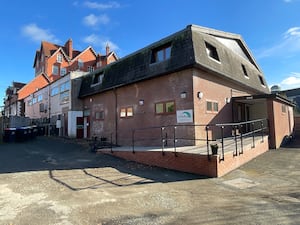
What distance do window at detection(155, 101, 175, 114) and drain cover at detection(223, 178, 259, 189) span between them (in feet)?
18.2

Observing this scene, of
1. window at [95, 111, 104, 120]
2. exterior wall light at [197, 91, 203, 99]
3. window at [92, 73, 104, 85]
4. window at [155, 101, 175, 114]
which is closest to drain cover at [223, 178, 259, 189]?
exterior wall light at [197, 91, 203, 99]

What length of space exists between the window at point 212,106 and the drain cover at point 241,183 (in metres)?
5.37

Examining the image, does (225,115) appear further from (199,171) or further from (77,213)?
(77,213)

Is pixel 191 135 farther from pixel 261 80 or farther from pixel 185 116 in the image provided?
pixel 261 80

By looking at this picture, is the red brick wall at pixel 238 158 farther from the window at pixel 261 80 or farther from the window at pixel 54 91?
the window at pixel 54 91

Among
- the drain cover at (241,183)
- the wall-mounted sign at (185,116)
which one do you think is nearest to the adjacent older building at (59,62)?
the wall-mounted sign at (185,116)

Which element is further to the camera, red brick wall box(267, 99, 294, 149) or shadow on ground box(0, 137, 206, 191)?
red brick wall box(267, 99, 294, 149)

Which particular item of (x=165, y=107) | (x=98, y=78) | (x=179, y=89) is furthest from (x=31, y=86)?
(x=179, y=89)

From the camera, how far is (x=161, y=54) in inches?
525

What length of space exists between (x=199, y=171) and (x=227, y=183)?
1237 millimetres

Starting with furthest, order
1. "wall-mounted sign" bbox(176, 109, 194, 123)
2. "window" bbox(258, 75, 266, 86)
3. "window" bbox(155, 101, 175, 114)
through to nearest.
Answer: "window" bbox(258, 75, 266, 86) → "window" bbox(155, 101, 175, 114) → "wall-mounted sign" bbox(176, 109, 194, 123)

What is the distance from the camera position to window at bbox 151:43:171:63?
42.2ft

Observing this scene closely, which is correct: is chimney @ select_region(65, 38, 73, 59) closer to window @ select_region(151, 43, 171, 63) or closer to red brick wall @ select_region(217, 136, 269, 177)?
window @ select_region(151, 43, 171, 63)

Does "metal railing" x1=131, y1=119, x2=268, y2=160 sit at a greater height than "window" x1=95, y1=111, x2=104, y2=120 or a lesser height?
lesser
